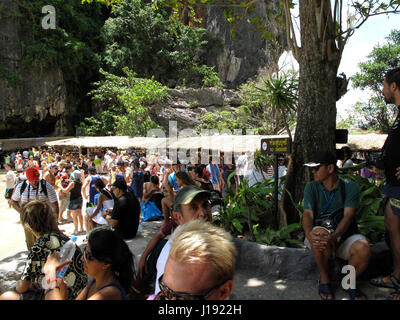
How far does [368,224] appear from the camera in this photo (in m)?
3.94

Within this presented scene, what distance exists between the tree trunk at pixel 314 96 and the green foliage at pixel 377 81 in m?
15.9

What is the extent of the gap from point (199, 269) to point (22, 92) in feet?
107

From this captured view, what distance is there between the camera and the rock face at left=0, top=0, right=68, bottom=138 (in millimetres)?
27281

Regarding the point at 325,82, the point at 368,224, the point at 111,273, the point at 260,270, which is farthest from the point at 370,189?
the point at 111,273

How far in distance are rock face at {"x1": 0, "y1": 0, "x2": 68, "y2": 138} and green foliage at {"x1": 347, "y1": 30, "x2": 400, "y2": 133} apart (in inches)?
1010

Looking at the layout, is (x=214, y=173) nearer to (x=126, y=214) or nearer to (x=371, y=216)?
(x=126, y=214)

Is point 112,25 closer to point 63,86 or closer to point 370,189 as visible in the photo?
→ point 63,86

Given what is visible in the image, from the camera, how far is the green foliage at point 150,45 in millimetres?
30312

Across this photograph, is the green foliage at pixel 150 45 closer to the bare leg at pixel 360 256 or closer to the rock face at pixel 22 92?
the rock face at pixel 22 92

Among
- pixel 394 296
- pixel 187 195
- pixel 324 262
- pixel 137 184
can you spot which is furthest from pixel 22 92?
pixel 394 296

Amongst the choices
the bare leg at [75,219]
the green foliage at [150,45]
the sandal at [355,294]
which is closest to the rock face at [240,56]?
the green foliage at [150,45]

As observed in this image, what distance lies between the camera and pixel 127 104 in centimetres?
2525

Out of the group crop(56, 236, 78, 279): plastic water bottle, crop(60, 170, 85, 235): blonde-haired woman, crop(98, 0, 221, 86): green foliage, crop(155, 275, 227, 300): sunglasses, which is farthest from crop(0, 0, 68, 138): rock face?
crop(155, 275, 227, 300): sunglasses
